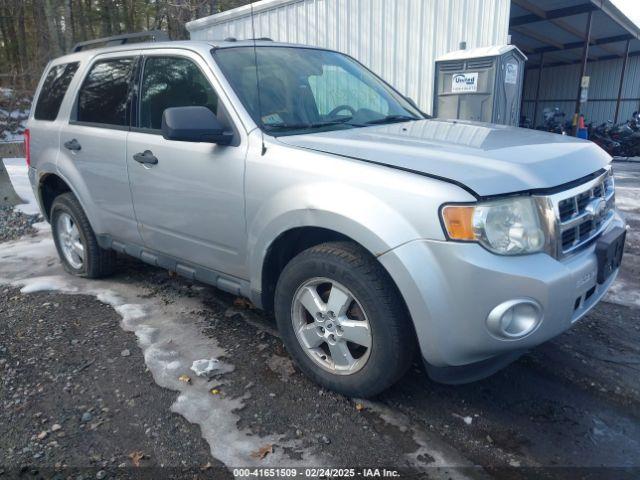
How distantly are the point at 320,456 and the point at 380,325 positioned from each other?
0.65 meters

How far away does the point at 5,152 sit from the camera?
9672mm

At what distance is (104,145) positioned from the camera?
381 centimetres

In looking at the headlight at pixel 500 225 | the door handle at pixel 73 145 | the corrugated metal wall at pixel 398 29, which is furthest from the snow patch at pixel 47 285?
the corrugated metal wall at pixel 398 29

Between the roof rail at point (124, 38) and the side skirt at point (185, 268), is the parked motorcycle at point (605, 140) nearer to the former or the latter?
the roof rail at point (124, 38)

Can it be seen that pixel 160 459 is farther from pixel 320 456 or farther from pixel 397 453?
pixel 397 453

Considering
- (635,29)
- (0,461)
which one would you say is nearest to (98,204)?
(0,461)

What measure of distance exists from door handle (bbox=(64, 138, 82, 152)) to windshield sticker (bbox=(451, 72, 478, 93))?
5.01 meters

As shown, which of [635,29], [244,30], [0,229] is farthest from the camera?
[635,29]

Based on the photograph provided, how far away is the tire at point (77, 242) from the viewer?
14.3 feet

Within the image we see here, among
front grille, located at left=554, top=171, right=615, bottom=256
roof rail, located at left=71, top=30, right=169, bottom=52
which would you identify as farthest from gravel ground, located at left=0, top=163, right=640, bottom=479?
roof rail, located at left=71, top=30, right=169, bottom=52

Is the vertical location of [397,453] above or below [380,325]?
below

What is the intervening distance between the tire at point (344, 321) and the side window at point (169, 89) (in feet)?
3.98

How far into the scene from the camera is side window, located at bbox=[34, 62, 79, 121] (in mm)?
4406

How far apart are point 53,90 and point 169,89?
1.75 metres
